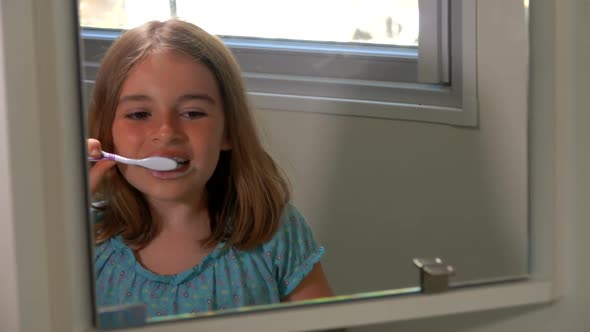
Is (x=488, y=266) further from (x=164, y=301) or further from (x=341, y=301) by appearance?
(x=164, y=301)

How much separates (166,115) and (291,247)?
193mm

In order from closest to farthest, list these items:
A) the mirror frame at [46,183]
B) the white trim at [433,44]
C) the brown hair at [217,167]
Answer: the mirror frame at [46,183] → the brown hair at [217,167] → the white trim at [433,44]

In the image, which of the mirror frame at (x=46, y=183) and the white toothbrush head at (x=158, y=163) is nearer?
the mirror frame at (x=46, y=183)

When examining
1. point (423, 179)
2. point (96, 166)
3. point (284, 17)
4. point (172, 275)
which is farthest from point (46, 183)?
point (423, 179)

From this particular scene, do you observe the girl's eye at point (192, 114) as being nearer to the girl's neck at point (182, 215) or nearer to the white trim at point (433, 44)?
the girl's neck at point (182, 215)

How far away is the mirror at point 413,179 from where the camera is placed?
0.79 m

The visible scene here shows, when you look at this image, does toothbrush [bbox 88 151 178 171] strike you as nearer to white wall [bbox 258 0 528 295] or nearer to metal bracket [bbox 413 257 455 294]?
white wall [bbox 258 0 528 295]

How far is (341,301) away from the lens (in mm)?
734

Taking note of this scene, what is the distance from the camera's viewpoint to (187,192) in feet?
2.60

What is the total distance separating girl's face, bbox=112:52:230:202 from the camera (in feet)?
2.45

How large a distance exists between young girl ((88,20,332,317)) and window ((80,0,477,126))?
0.09ft

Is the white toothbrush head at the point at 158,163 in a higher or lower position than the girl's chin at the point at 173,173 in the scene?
higher

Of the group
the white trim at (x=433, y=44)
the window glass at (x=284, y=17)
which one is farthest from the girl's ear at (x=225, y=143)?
the white trim at (x=433, y=44)

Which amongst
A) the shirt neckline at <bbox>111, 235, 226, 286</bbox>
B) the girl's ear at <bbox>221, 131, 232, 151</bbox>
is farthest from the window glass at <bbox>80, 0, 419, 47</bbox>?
the shirt neckline at <bbox>111, 235, 226, 286</bbox>
